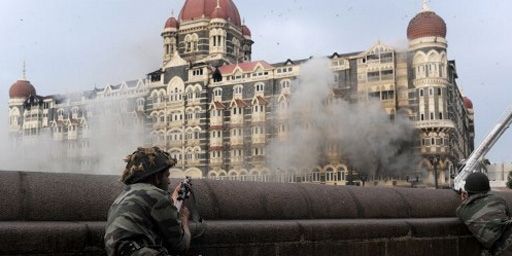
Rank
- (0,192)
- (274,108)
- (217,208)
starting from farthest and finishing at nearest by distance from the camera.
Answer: (274,108), (217,208), (0,192)

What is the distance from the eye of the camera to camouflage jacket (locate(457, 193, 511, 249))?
425cm

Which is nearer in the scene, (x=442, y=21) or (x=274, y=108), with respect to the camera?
(x=442, y=21)

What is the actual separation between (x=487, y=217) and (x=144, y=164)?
113 inches

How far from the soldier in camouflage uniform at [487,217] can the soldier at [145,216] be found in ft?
8.69

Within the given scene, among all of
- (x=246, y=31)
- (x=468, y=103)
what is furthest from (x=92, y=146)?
(x=468, y=103)

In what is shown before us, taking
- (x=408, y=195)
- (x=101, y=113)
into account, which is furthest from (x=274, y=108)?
(x=408, y=195)

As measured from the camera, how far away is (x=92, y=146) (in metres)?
55.9

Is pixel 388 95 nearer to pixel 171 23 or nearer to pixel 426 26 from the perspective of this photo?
pixel 426 26

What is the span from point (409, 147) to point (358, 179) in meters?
4.16

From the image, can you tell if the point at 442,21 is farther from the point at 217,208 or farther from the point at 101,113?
the point at 217,208

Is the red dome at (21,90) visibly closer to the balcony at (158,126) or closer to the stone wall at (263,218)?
the balcony at (158,126)

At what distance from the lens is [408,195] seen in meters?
5.28

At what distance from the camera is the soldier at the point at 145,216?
91.7 inches

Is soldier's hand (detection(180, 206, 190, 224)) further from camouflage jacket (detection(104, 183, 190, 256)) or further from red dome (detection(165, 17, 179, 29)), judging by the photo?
red dome (detection(165, 17, 179, 29))
